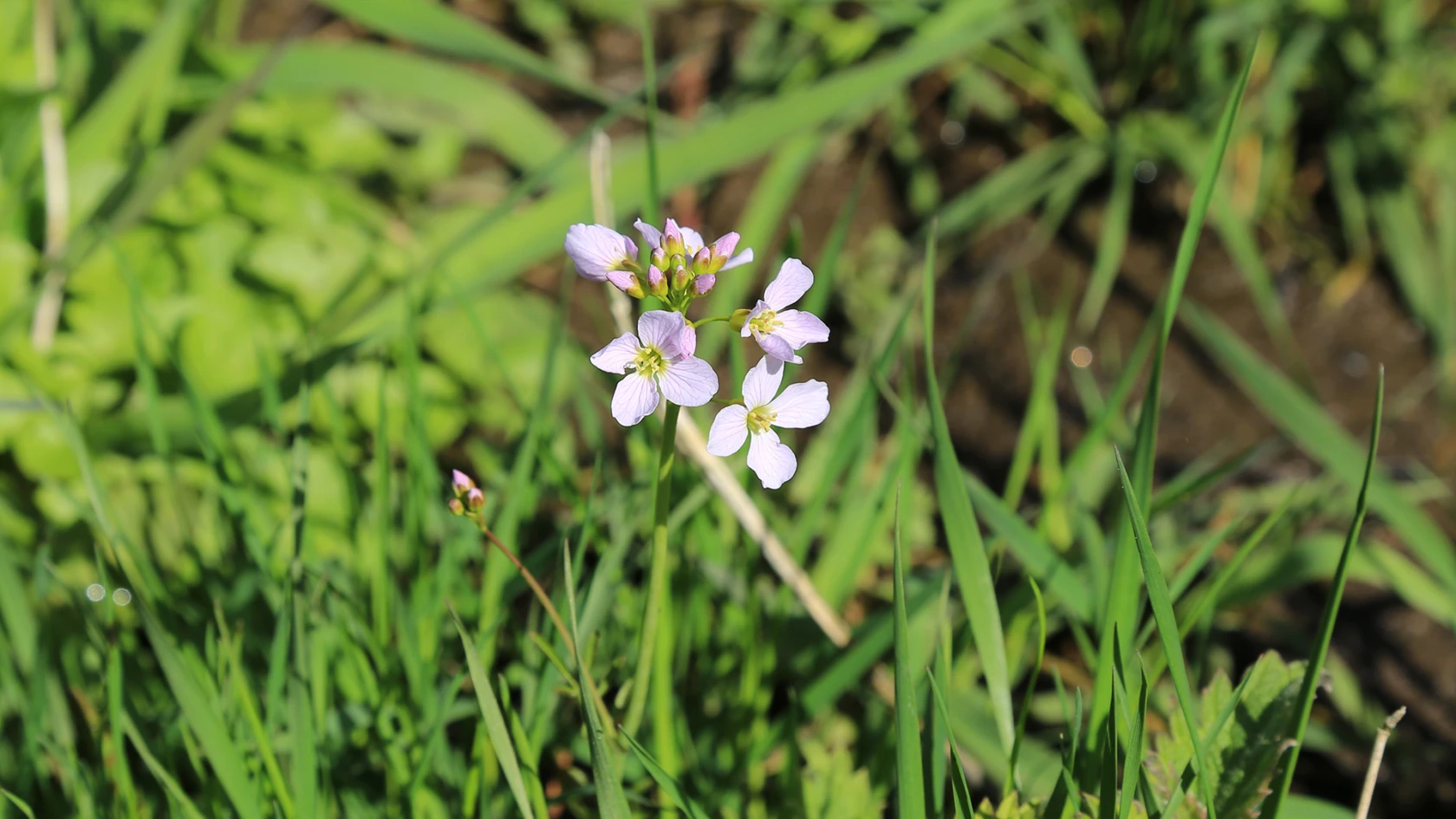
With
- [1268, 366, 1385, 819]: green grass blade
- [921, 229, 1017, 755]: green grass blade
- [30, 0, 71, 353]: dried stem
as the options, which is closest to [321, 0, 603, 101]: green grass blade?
[30, 0, 71, 353]: dried stem

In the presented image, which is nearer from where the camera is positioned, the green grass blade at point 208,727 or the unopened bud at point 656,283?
the unopened bud at point 656,283

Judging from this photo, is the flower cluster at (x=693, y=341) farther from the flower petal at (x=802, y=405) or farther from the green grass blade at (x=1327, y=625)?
the green grass blade at (x=1327, y=625)

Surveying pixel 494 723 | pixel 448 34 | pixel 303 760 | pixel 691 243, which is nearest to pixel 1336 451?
pixel 691 243

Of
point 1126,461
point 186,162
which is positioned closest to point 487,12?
point 186,162

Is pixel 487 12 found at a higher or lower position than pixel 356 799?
higher

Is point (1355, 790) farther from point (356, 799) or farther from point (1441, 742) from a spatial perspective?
point (356, 799)

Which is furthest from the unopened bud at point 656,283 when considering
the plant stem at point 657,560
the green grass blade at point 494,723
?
the green grass blade at point 494,723
